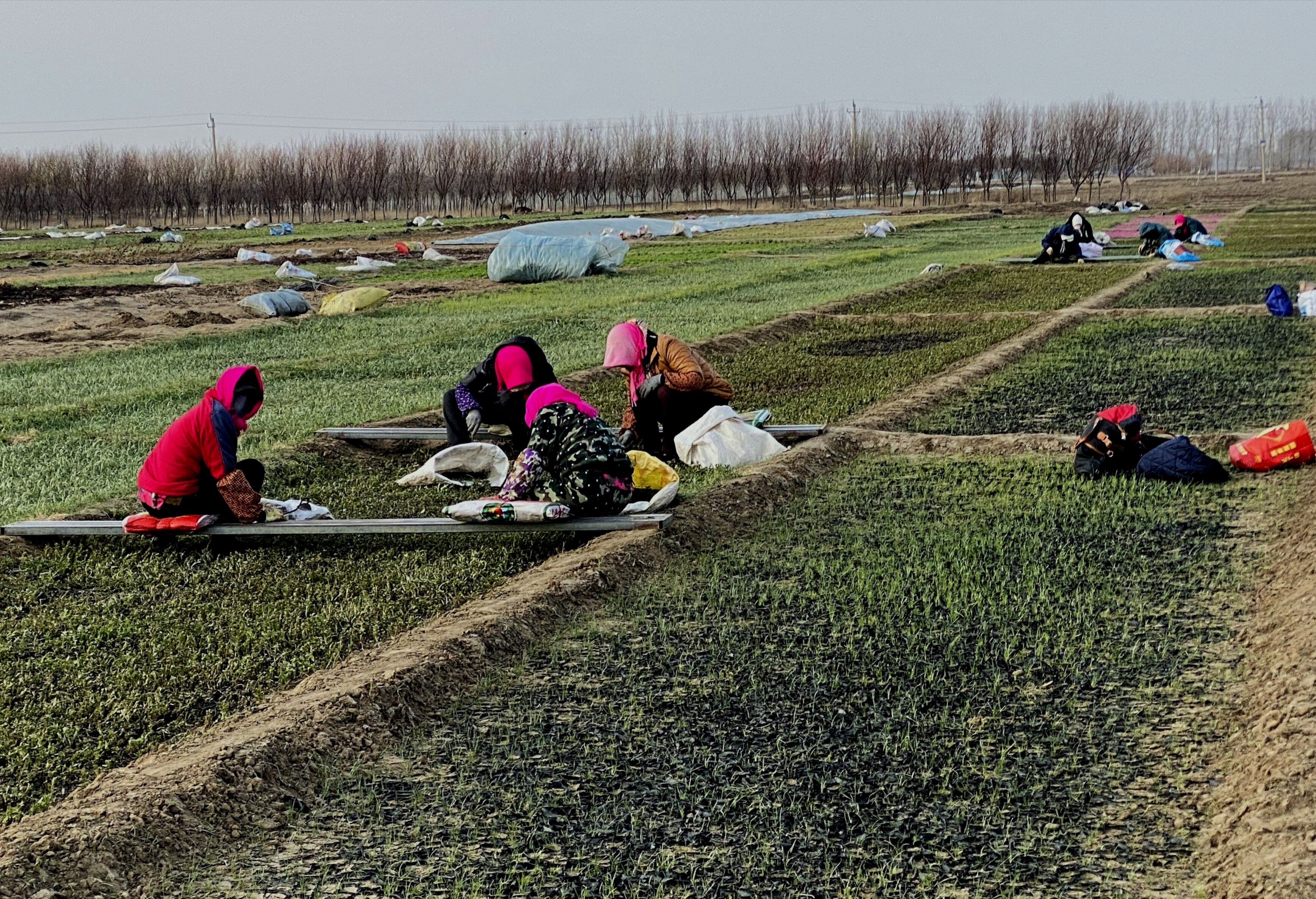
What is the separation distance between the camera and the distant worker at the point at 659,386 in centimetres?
822

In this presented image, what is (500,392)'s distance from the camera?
312 inches

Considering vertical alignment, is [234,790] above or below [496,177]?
below

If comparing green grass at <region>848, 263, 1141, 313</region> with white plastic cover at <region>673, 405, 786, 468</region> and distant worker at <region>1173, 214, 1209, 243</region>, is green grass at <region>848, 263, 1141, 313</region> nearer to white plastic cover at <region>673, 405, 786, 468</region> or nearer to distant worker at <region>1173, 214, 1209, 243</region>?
distant worker at <region>1173, 214, 1209, 243</region>

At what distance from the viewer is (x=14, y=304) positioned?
20.6 metres

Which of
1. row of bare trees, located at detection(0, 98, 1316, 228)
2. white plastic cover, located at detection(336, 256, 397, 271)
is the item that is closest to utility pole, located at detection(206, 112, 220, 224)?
row of bare trees, located at detection(0, 98, 1316, 228)

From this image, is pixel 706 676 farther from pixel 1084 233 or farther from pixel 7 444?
pixel 1084 233

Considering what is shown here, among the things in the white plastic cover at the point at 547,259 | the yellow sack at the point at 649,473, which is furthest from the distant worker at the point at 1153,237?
the yellow sack at the point at 649,473

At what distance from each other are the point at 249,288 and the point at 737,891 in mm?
21909

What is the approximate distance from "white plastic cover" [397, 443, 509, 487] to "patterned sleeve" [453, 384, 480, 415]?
24 centimetres

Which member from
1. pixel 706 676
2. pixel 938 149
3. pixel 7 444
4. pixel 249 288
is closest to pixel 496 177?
pixel 938 149

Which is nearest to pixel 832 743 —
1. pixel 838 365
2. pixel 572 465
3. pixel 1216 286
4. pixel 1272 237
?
pixel 572 465

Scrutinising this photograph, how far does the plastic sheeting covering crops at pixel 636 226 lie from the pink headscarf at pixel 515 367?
91.1 ft

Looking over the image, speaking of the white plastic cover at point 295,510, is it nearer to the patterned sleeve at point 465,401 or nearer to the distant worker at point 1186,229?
the patterned sleeve at point 465,401

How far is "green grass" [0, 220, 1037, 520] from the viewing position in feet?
29.4
